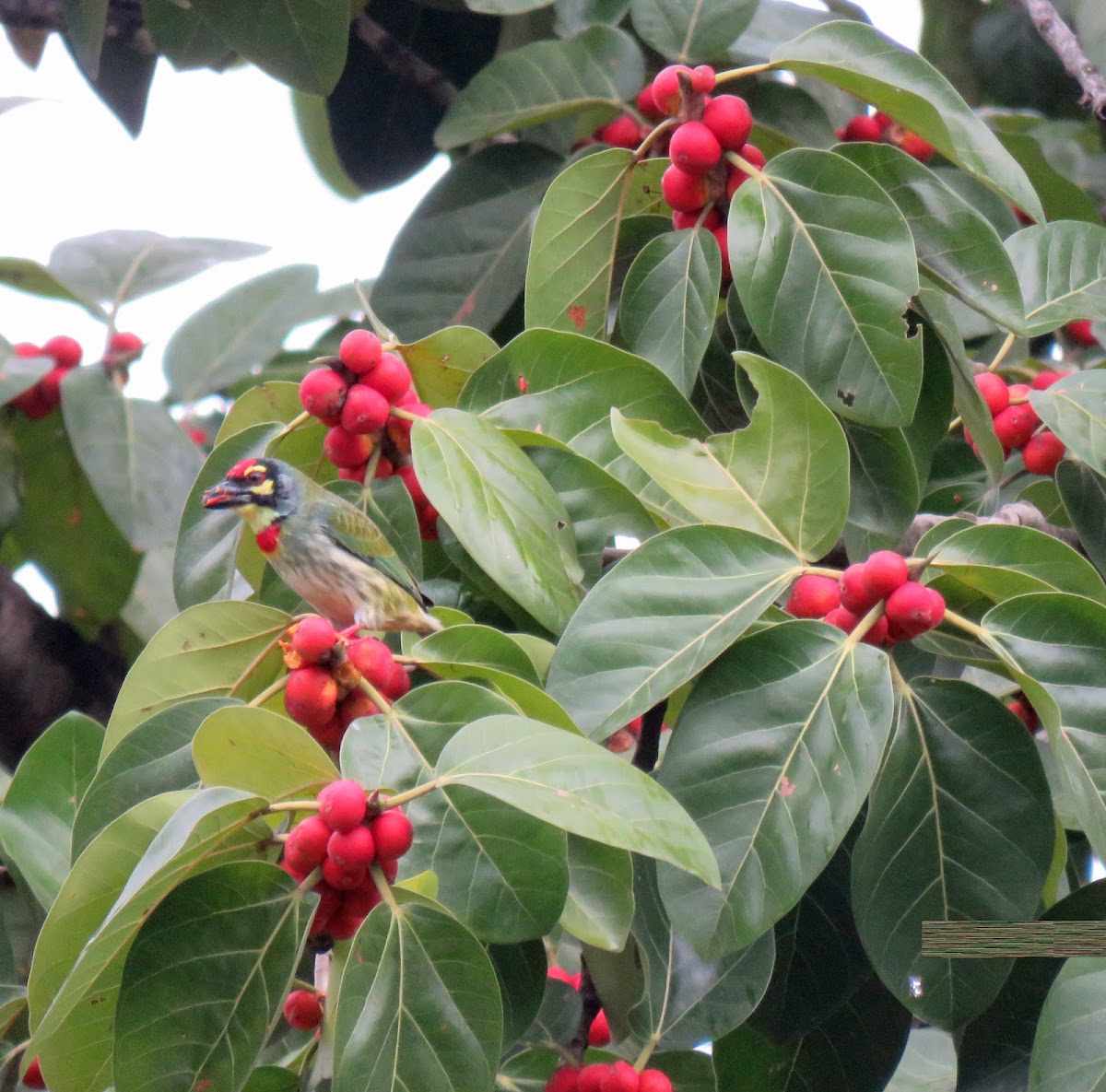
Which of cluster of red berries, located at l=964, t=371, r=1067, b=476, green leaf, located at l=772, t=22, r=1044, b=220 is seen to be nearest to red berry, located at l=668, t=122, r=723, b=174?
green leaf, located at l=772, t=22, r=1044, b=220

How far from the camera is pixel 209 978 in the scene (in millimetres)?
1456

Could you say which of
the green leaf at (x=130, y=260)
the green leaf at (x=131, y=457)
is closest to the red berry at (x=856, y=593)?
the green leaf at (x=131, y=457)

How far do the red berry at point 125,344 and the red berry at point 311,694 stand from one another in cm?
174

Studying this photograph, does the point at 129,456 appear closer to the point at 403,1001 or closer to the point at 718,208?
the point at 718,208

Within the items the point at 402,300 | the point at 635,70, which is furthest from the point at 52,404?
the point at 635,70

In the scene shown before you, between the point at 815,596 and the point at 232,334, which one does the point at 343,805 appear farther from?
the point at 232,334

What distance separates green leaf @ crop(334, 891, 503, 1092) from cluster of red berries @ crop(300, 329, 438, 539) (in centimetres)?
70

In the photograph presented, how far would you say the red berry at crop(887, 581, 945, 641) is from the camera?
5.00 ft

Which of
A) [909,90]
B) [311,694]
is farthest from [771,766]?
[909,90]

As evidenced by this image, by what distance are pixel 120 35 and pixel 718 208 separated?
2.00 meters

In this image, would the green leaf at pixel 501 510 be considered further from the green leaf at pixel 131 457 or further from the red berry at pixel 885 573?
the green leaf at pixel 131 457

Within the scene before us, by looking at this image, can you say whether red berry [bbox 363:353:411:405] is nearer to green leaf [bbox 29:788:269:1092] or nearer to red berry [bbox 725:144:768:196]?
red berry [bbox 725:144:768:196]

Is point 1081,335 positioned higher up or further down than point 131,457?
further down

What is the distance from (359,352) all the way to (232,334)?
6.14 ft
